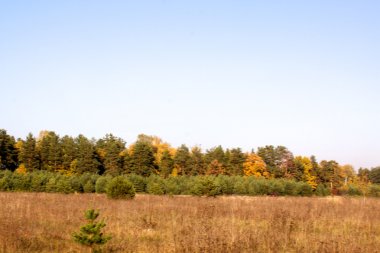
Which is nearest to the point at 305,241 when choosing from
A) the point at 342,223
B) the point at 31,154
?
the point at 342,223

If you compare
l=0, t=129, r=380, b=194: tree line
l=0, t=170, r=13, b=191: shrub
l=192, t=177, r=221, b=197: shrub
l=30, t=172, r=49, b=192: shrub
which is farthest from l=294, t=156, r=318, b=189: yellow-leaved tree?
l=0, t=170, r=13, b=191: shrub

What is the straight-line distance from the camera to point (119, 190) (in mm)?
20109

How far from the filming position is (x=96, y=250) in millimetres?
7328

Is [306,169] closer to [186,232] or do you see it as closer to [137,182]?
[137,182]

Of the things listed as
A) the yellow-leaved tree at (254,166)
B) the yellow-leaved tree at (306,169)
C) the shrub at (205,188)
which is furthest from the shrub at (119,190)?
the yellow-leaved tree at (306,169)

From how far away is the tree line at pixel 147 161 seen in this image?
56.0 metres

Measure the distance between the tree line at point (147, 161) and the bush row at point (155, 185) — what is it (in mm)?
7844

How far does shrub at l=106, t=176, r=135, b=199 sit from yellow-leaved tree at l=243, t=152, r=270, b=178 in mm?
44400

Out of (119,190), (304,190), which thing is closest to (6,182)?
(119,190)

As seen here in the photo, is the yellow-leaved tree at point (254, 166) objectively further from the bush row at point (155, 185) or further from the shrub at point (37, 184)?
the shrub at point (37, 184)

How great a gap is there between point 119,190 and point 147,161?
4007cm

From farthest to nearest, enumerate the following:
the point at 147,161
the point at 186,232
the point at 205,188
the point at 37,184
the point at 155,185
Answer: the point at 147,161, the point at 37,184, the point at 155,185, the point at 205,188, the point at 186,232

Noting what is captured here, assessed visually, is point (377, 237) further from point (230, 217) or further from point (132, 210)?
point (132, 210)

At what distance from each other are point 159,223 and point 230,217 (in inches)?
112
